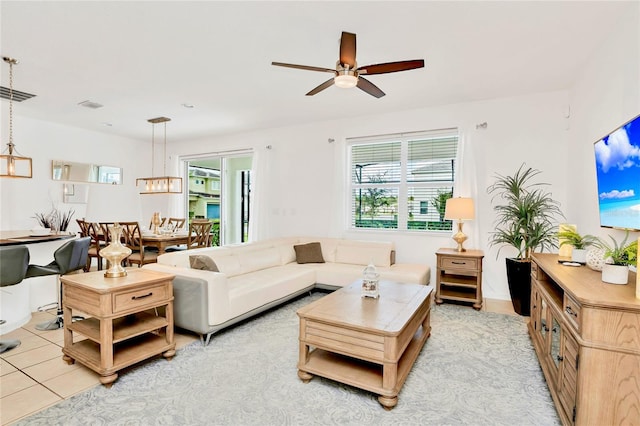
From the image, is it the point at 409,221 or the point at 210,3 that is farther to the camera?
the point at 409,221

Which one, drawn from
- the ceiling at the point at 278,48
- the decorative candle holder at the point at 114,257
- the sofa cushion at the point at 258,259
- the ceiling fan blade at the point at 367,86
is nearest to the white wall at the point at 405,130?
the ceiling at the point at 278,48

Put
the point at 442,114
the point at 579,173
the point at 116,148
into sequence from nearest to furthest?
the point at 579,173, the point at 442,114, the point at 116,148

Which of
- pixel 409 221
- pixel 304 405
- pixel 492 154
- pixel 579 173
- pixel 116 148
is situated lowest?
pixel 304 405

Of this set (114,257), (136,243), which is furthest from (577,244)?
(136,243)

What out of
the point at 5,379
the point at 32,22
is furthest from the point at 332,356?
the point at 32,22

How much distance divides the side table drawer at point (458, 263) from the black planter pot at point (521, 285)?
1.30 ft

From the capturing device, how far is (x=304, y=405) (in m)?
2.07

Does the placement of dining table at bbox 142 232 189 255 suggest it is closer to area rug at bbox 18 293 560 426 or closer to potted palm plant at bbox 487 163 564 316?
area rug at bbox 18 293 560 426

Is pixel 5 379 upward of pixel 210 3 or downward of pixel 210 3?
downward

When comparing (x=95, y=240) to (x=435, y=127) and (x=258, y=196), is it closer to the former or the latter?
(x=258, y=196)

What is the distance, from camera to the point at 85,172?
6.37 meters

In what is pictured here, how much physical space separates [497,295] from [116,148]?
7.58 meters

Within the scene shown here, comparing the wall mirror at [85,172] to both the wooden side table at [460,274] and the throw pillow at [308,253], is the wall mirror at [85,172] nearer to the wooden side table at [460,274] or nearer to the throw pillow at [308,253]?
the throw pillow at [308,253]

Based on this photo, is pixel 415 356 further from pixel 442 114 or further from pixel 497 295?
pixel 442 114
